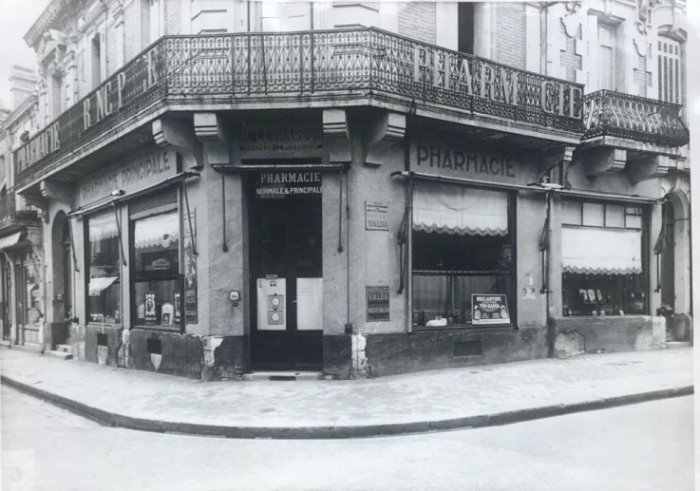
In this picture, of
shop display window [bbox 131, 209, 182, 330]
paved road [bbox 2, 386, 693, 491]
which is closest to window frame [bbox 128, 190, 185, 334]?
shop display window [bbox 131, 209, 182, 330]

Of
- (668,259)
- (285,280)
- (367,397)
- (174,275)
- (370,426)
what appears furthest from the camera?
(668,259)

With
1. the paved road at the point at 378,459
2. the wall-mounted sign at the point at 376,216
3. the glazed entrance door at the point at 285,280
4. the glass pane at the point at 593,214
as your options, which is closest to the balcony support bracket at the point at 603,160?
the glass pane at the point at 593,214

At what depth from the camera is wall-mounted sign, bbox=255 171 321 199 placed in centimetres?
1023

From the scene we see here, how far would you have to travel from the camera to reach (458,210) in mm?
11477

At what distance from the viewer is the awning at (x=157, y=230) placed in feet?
37.8

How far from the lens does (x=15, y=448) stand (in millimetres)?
5781

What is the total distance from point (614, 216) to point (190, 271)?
980 cm

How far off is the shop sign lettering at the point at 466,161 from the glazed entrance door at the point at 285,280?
2.20 metres

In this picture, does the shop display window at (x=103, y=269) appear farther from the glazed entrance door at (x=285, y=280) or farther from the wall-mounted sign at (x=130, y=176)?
the glazed entrance door at (x=285, y=280)

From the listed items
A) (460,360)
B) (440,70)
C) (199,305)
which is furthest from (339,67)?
(460,360)

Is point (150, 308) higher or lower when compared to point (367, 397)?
higher

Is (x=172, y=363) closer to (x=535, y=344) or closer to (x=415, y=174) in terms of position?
(x=415, y=174)

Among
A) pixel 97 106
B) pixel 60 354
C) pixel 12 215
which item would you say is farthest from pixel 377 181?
pixel 12 215

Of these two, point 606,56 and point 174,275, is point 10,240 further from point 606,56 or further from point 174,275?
point 606,56
